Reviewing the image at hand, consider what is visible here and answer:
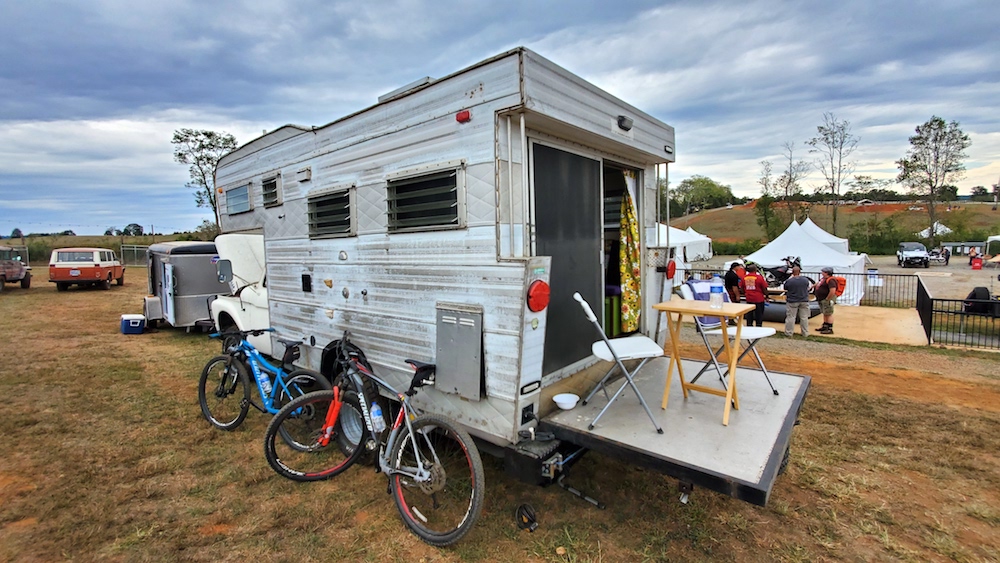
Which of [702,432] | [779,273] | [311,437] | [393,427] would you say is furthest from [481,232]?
[779,273]

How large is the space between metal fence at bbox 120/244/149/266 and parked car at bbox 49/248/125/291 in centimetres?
1162

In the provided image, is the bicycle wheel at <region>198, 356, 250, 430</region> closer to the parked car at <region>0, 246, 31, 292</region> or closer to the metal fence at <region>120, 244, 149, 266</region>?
the parked car at <region>0, 246, 31, 292</region>

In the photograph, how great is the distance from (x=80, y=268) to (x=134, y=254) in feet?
44.9

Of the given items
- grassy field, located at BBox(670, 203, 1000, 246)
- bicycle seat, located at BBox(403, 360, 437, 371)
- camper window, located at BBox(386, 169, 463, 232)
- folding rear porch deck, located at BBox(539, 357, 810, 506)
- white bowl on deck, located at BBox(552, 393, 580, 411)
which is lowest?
folding rear porch deck, located at BBox(539, 357, 810, 506)

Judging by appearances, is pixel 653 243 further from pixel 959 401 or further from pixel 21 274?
pixel 21 274

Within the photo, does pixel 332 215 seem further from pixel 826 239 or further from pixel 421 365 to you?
pixel 826 239

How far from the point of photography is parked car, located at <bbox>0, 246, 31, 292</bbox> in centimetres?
1864

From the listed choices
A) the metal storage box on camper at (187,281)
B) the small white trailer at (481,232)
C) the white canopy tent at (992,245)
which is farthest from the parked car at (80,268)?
the white canopy tent at (992,245)

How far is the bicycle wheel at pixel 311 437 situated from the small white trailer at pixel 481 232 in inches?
19.6

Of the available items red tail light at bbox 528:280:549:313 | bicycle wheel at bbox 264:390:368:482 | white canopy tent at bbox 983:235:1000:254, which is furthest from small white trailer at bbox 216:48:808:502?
white canopy tent at bbox 983:235:1000:254

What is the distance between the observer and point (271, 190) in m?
4.92

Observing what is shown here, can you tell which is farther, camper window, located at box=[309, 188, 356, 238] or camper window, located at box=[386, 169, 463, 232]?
camper window, located at box=[309, 188, 356, 238]

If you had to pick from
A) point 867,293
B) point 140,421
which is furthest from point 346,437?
point 867,293

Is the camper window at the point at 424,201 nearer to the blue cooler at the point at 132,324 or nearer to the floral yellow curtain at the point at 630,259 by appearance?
the floral yellow curtain at the point at 630,259
